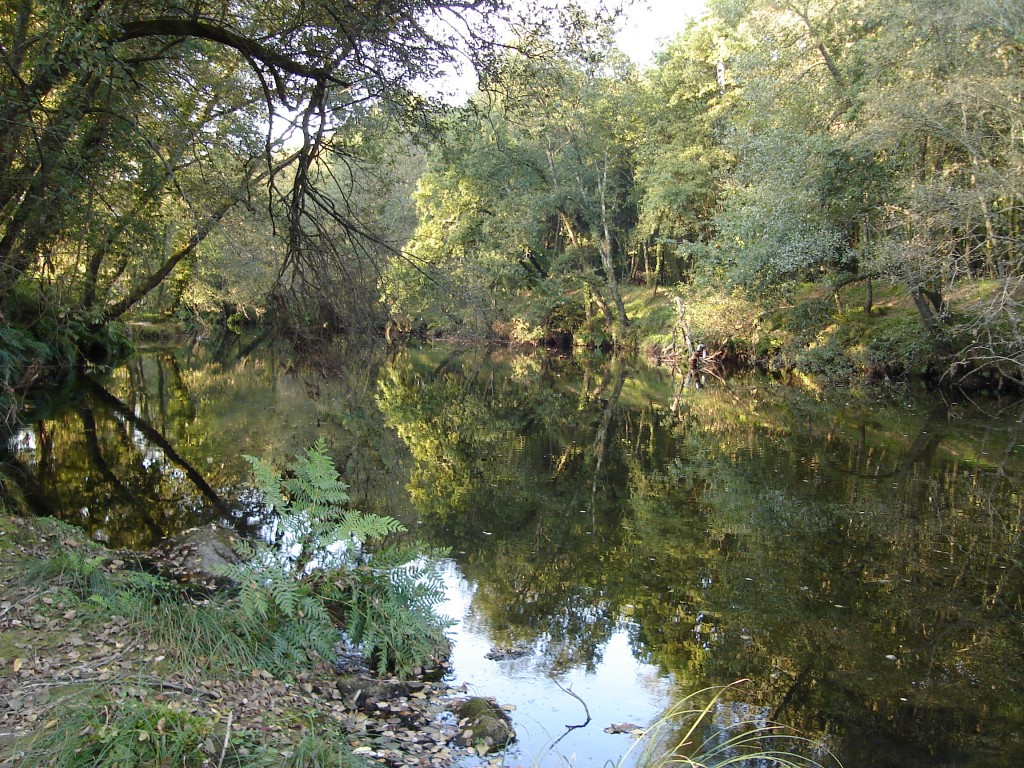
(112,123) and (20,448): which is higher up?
(112,123)

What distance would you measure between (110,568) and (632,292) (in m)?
38.8

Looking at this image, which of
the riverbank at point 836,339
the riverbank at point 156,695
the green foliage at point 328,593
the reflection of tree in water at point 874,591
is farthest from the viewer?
the riverbank at point 836,339

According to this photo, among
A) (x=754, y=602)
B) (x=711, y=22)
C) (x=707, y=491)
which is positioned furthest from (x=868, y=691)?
(x=711, y=22)

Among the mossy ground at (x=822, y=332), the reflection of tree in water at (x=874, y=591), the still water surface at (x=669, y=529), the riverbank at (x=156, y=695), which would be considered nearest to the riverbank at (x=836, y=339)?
the mossy ground at (x=822, y=332)

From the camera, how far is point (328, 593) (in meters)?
6.09

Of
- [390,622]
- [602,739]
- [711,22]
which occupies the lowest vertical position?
[602,739]

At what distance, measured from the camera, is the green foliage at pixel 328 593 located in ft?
18.2

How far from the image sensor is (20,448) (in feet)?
45.9

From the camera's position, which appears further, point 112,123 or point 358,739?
point 112,123

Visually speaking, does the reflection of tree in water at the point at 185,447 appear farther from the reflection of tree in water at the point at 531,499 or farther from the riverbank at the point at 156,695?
the riverbank at the point at 156,695

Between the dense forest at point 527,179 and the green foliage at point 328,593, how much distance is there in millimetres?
2151

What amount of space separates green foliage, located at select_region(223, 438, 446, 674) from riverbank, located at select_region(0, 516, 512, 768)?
0.92ft

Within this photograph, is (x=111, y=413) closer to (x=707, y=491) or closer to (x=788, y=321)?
(x=707, y=491)

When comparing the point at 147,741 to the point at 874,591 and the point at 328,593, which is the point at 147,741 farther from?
the point at 874,591
